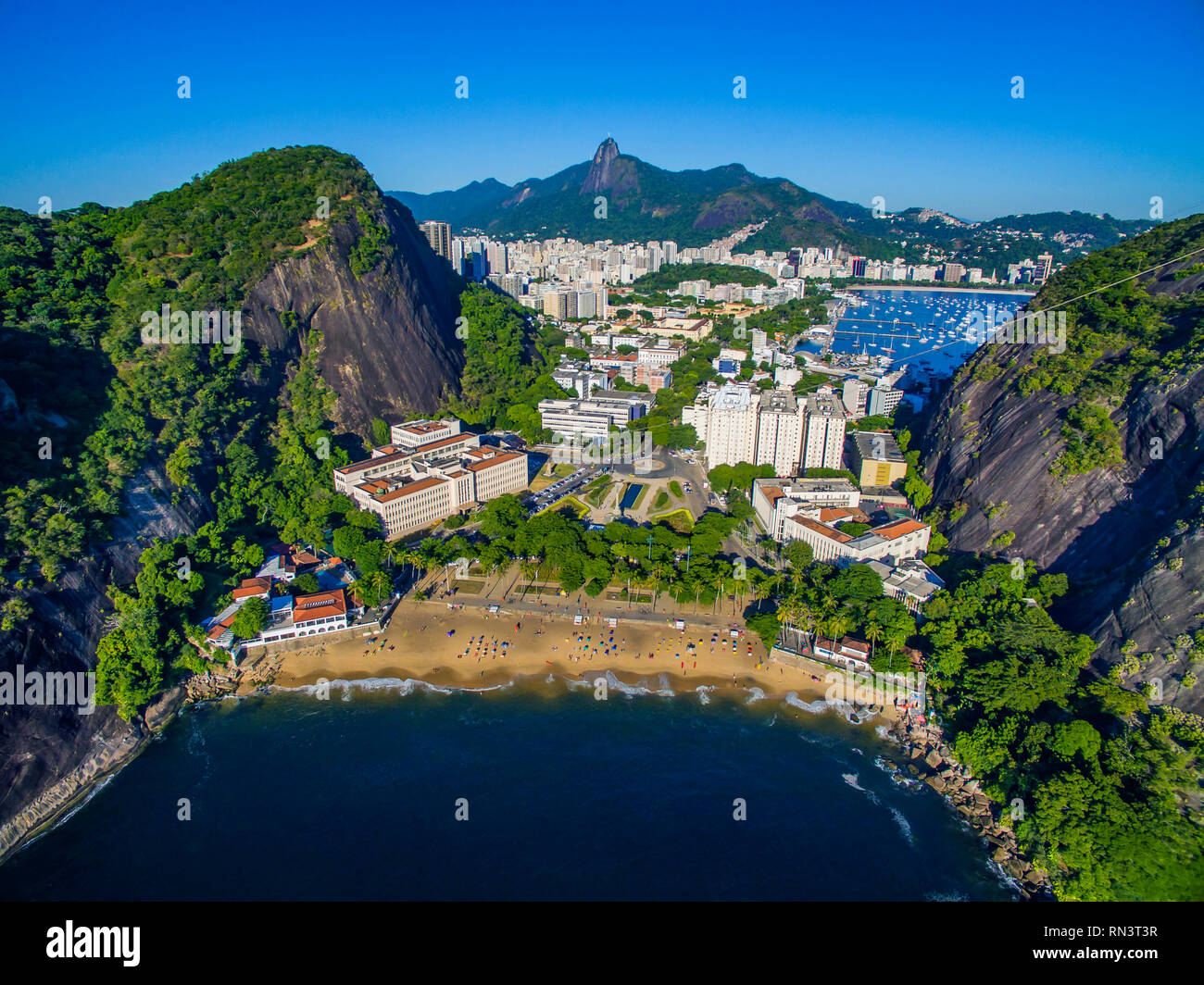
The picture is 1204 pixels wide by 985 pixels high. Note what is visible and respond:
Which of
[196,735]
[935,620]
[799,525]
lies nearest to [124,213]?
[196,735]

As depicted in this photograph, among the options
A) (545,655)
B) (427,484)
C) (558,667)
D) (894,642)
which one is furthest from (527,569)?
(894,642)

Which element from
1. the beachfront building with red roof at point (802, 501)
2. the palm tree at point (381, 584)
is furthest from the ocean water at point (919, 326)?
the palm tree at point (381, 584)

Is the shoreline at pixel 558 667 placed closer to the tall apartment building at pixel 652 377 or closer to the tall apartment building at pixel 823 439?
the tall apartment building at pixel 823 439

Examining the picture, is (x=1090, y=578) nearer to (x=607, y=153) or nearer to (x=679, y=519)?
(x=679, y=519)

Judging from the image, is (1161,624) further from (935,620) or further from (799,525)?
(799,525)

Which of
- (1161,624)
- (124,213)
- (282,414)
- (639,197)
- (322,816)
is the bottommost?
(322,816)

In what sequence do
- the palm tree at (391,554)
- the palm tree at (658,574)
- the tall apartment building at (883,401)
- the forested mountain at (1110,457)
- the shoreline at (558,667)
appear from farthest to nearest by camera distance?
1. the tall apartment building at (883,401)
2. the palm tree at (391,554)
3. the palm tree at (658,574)
4. the shoreline at (558,667)
5. the forested mountain at (1110,457)
